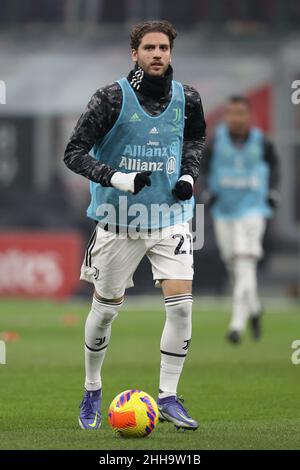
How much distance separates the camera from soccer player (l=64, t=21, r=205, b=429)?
874cm

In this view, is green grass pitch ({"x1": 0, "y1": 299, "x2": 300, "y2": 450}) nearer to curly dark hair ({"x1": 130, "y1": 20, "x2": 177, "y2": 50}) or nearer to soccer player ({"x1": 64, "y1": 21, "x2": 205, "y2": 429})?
soccer player ({"x1": 64, "y1": 21, "x2": 205, "y2": 429})

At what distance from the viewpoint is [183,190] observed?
8820mm

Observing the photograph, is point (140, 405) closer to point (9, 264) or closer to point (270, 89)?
point (9, 264)

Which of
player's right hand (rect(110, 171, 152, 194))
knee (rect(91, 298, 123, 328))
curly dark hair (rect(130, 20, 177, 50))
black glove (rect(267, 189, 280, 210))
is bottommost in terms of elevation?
knee (rect(91, 298, 123, 328))

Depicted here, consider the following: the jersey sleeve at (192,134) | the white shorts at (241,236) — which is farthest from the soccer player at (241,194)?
the jersey sleeve at (192,134)

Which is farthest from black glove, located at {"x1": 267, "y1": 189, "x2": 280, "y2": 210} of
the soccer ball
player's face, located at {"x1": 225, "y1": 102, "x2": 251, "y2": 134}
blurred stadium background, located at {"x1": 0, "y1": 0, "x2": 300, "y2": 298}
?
blurred stadium background, located at {"x1": 0, "y1": 0, "x2": 300, "y2": 298}

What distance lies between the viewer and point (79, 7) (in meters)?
35.1

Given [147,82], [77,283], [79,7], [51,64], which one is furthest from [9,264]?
[147,82]

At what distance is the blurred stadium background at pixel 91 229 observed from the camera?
9812mm

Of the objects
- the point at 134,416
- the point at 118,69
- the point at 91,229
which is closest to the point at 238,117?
the point at 134,416

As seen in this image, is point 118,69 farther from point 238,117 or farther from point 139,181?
point 139,181

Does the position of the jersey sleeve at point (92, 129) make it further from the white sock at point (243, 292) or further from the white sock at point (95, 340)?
the white sock at point (243, 292)

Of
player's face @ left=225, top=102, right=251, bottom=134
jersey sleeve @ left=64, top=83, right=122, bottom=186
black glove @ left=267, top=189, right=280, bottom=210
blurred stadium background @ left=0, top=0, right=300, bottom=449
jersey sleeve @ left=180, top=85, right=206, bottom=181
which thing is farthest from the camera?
black glove @ left=267, top=189, right=280, bottom=210

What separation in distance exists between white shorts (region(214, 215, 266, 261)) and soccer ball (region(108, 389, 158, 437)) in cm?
769
